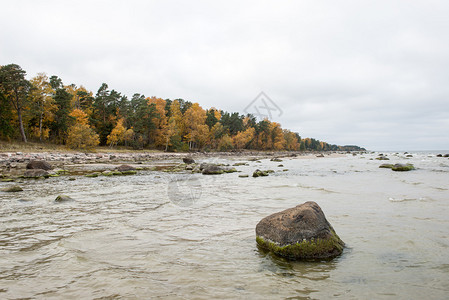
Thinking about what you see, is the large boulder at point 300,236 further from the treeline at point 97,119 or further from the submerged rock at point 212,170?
the treeline at point 97,119

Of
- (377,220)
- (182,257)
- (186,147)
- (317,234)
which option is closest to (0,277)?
(182,257)

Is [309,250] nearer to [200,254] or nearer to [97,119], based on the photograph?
[200,254]

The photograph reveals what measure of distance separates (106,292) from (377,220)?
8.44 metres

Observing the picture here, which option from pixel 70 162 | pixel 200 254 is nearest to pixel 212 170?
pixel 200 254

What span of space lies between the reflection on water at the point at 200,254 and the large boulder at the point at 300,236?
25cm

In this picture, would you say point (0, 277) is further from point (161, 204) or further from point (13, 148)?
point (13, 148)

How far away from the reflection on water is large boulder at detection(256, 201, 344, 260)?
255 mm

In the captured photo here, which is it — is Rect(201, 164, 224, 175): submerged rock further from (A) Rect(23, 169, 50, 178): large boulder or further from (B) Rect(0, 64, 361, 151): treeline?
(B) Rect(0, 64, 361, 151): treeline

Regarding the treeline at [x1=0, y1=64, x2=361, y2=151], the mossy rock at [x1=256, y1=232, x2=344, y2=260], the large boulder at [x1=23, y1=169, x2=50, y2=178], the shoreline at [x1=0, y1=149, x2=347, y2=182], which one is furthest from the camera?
the treeline at [x1=0, y1=64, x2=361, y2=151]

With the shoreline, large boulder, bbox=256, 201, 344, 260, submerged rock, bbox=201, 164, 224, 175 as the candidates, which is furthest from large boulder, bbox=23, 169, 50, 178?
large boulder, bbox=256, 201, 344, 260

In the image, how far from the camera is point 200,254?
19.4ft

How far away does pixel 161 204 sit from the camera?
11508 millimetres

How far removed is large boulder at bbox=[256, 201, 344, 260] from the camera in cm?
568

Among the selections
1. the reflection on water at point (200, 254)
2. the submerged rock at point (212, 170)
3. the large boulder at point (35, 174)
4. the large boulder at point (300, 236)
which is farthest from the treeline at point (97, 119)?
the large boulder at point (300, 236)
